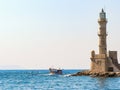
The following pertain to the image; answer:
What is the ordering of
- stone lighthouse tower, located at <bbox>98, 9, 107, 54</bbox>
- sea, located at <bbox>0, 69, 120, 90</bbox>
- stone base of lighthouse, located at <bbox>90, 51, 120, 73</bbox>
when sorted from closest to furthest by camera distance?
sea, located at <bbox>0, 69, 120, 90</bbox>
stone lighthouse tower, located at <bbox>98, 9, 107, 54</bbox>
stone base of lighthouse, located at <bbox>90, 51, 120, 73</bbox>

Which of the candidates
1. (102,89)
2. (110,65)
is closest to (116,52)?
(110,65)

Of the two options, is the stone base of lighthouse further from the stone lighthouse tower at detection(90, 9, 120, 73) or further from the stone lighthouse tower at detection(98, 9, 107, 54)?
the stone lighthouse tower at detection(98, 9, 107, 54)

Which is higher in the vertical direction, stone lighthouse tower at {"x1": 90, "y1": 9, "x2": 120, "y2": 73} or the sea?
stone lighthouse tower at {"x1": 90, "y1": 9, "x2": 120, "y2": 73}

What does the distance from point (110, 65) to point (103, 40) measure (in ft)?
18.6

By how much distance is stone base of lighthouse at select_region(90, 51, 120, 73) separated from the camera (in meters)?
88.3

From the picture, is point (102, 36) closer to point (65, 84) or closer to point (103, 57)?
point (103, 57)

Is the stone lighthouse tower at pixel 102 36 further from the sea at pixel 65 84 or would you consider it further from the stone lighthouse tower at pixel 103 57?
the sea at pixel 65 84

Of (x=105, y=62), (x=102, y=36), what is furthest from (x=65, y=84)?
(x=102, y=36)

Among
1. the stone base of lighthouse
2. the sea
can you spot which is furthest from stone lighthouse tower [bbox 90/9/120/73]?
the sea

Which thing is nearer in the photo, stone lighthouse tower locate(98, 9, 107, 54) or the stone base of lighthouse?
stone lighthouse tower locate(98, 9, 107, 54)

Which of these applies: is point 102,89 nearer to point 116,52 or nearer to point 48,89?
point 48,89

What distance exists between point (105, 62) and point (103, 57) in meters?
1.18

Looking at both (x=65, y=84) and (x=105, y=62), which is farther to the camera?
(x=105, y=62)

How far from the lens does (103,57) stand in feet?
288
